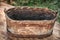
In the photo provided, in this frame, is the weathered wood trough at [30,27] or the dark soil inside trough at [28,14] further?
the dark soil inside trough at [28,14]

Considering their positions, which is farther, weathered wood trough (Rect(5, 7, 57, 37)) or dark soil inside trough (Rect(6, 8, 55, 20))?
dark soil inside trough (Rect(6, 8, 55, 20))

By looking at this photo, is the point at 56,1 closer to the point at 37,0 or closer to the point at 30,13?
the point at 37,0

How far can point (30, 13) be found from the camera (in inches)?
85.0

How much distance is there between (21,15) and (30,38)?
14.3 inches

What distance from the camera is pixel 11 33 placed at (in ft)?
6.35

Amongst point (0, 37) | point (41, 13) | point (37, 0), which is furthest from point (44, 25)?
point (37, 0)

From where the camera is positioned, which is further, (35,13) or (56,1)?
(56,1)

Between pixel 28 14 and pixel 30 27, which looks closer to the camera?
pixel 30 27

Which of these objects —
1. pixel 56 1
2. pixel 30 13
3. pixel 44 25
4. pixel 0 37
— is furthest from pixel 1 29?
pixel 56 1

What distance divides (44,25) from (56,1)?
1209 mm

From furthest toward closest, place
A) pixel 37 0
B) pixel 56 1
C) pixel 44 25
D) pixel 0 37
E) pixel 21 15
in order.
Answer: pixel 37 0 → pixel 56 1 → pixel 21 15 → pixel 0 37 → pixel 44 25

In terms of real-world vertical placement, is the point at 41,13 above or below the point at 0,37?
above

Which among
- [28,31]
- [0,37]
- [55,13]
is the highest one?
[55,13]

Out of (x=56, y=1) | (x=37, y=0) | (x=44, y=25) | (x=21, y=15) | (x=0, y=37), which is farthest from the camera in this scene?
(x=37, y=0)
